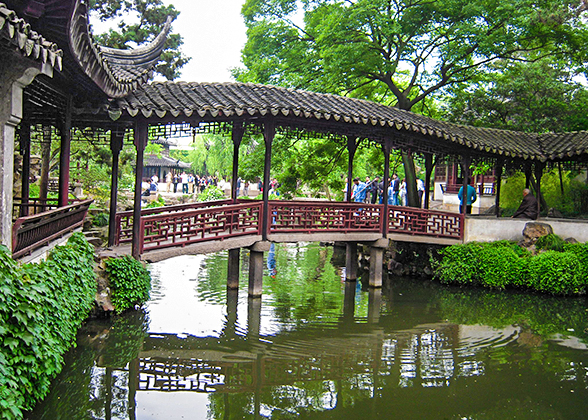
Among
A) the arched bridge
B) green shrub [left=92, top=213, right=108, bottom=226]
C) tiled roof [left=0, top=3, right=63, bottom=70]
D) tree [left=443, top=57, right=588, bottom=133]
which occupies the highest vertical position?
tree [left=443, top=57, right=588, bottom=133]

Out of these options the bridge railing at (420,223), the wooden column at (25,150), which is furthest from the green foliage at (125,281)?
the bridge railing at (420,223)

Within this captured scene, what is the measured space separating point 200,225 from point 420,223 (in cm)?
600

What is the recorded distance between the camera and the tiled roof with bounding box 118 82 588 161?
9.61 meters

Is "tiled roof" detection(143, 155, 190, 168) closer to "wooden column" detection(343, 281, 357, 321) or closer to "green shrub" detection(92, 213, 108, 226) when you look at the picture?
"green shrub" detection(92, 213, 108, 226)

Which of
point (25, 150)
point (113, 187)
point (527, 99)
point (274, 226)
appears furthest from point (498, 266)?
point (25, 150)

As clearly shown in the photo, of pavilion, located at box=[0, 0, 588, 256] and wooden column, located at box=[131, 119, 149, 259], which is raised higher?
pavilion, located at box=[0, 0, 588, 256]

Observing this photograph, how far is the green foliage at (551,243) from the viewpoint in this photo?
13.2 m

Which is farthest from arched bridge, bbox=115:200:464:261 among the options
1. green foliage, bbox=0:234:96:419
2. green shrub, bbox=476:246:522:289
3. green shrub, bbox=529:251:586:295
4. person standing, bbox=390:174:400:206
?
green foliage, bbox=0:234:96:419

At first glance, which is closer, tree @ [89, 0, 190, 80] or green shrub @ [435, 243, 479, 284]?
green shrub @ [435, 243, 479, 284]

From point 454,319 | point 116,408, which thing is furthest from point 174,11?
point 116,408

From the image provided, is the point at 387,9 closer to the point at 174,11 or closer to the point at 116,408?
the point at 174,11

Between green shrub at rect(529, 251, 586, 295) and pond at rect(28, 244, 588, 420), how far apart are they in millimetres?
316

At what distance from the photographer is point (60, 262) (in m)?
6.77

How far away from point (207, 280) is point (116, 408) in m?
6.97
